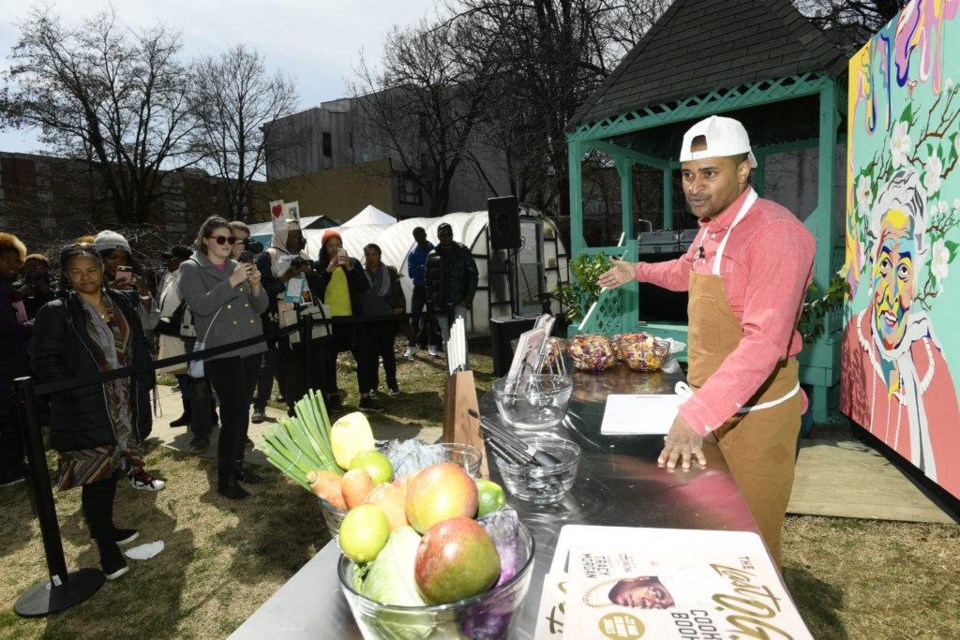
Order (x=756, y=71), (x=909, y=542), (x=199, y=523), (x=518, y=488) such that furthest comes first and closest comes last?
1. (x=756, y=71)
2. (x=199, y=523)
3. (x=909, y=542)
4. (x=518, y=488)

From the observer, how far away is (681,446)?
1.63 meters

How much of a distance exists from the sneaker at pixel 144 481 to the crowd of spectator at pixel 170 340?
0.01 m

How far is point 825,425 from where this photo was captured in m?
5.74

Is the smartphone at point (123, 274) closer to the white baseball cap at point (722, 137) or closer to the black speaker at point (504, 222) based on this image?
the white baseball cap at point (722, 137)

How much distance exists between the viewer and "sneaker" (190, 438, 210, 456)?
5.87m

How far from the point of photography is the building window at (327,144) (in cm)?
3262

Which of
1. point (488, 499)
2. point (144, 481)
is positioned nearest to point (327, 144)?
point (144, 481)

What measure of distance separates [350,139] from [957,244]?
3180cm

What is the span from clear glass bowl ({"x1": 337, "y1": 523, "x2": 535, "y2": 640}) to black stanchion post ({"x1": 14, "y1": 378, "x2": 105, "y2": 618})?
310 cm

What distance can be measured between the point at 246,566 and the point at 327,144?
32154 mm

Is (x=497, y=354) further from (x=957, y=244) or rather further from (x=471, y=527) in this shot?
(x=471, y=527)

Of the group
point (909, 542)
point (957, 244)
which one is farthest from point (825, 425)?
point (957, 244)

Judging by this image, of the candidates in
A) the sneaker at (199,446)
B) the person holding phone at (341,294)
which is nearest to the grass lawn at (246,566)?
the sneaker at (199,446)

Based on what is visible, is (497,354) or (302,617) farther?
(497,354)
